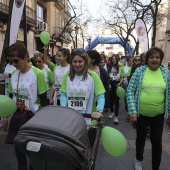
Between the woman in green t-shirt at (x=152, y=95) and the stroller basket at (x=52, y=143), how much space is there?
149 centimetres

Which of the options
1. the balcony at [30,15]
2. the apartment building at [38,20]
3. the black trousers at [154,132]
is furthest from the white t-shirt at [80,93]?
the balcony at [30,15]

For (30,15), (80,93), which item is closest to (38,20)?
(30,15)

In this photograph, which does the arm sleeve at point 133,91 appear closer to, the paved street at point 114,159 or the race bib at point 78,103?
the race bib at point 78,103

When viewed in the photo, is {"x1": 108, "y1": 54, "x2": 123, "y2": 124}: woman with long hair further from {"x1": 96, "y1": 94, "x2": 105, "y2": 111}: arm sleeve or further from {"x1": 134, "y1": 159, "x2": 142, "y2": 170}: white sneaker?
{"x1": 96, "y1": 94, "x2": 105, "y2": 111}: arm sleeve

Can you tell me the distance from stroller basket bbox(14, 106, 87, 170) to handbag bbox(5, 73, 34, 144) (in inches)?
36.0

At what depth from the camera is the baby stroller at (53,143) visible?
→ 1518 mm

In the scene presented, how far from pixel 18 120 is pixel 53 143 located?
3.97ft

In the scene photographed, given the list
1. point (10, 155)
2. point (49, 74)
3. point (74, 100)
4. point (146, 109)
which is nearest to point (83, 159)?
point (74, 100)

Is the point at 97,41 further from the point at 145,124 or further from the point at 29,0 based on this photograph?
the point at 145,124

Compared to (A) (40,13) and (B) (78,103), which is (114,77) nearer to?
(B) (78,103)

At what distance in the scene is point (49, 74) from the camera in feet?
16.1

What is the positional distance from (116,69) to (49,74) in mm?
2351

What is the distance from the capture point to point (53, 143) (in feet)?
4.99

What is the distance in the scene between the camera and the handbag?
2.58 metres
